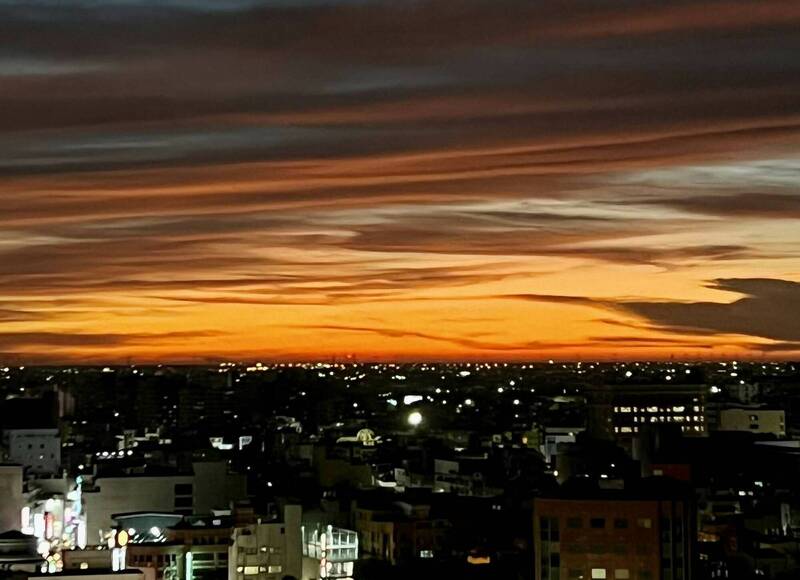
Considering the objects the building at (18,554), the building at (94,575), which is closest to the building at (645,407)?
the building at (18,554)

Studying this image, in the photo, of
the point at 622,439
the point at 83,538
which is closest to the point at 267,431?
the point at 622,439

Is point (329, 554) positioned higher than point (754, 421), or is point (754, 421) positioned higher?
point (754, 421)

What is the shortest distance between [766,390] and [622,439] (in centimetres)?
4165

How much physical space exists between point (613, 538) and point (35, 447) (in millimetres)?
30986

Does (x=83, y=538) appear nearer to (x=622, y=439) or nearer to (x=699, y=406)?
(x=622, y=439)

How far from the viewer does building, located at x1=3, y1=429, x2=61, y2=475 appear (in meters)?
53.3

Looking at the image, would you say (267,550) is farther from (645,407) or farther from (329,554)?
(645,407)

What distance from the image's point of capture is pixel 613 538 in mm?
26953

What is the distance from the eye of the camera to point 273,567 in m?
31.8

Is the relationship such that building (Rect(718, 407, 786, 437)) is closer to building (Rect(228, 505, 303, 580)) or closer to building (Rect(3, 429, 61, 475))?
building (Rect(3, 429, 61, 475))

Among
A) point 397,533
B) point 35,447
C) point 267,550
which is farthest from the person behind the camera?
point 35,447

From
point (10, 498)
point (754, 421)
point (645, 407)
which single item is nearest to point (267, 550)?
point (10, 498)

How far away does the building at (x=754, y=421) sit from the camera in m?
73.4

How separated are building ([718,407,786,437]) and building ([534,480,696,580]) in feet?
152
